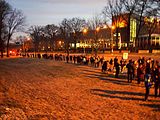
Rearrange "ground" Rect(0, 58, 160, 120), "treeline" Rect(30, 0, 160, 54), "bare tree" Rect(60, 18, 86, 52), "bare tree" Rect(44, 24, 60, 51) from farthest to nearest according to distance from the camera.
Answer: "bare tree" Rect(44, 24, 60, 51), "bare tree" Rect(60, 18, 86, 52), "treeline" Rect(30, 0, 160, 54), "ground" Rect(0, 58, 160, 120)

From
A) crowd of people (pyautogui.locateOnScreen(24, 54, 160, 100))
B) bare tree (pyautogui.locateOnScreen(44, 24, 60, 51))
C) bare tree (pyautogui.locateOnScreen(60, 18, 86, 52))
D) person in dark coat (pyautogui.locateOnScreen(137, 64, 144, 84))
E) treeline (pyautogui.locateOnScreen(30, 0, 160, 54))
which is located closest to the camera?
crowd of people (pyautogui.locateOnScreen(24, 54, 160, 100))

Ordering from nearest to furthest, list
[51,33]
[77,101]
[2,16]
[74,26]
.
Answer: [77,101] → [2,16] → [74,26] → [51,33]

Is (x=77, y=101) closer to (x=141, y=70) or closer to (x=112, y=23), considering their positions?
(x=141, y=70)

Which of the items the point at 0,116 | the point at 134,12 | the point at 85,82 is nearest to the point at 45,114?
the point at 0,116

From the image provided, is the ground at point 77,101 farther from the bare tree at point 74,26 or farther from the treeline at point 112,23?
the bare tree at point 74,26

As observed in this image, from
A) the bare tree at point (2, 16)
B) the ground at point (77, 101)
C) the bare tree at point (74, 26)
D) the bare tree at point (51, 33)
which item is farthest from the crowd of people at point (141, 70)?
the bare tree at point (51, 33)

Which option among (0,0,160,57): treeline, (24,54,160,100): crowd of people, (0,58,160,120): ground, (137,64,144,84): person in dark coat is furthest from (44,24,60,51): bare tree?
(137,64,144,84): person in dark coat

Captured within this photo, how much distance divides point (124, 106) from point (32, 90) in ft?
27.2

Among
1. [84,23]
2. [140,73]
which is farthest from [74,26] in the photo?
[140,73]

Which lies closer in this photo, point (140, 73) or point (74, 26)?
point (140, 73)

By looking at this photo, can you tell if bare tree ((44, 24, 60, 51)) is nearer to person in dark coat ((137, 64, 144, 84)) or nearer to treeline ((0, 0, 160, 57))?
treeline ((0, 0, 160, 57))

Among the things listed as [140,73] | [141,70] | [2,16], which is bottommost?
[140,73]

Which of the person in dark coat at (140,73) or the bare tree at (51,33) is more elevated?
the bare tree at (51,33)

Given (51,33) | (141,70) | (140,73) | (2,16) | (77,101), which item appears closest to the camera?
(77,101)
